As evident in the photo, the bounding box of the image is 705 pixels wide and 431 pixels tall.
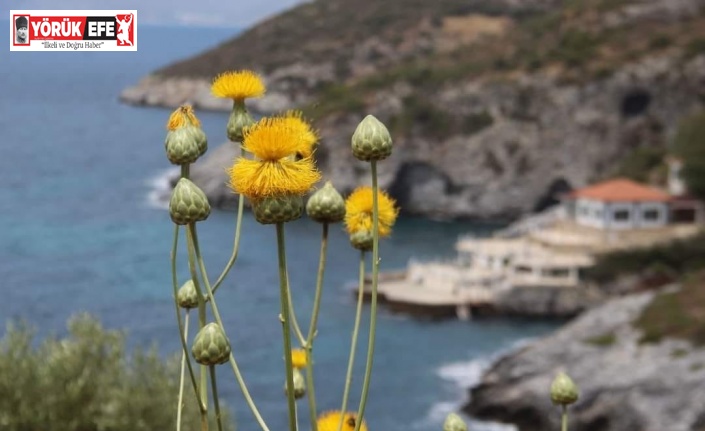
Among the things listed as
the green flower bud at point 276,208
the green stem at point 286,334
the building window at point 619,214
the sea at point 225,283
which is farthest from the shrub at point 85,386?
the building window at point 619,214

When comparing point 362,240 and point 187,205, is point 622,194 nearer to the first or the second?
point 362,240

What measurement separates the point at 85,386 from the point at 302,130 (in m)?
16.0

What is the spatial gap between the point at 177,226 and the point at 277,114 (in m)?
0.50

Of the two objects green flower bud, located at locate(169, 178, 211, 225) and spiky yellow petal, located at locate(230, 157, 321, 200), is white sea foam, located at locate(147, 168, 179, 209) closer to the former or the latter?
green flower bud, located at locate(169, 178, 211, 225)

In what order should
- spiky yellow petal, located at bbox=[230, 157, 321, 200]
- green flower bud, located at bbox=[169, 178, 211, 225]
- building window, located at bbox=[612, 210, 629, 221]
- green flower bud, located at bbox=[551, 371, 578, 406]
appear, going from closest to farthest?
1. spiky yellow petal, located at bbox=[230, 157, 321, 200]
2. green flower bud, located at bbox=[169, 178, 211, 225]
3. green flower bud, located at bbox=[551, 371, 578, 406]
4. building window, located at bbox=[612, 210, 629, 221]

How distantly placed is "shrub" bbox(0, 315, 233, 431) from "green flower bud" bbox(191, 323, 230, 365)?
1394 cm

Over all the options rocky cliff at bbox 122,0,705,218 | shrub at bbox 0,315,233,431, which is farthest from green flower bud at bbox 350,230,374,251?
rocky cliff at bbox 122,0,705,218

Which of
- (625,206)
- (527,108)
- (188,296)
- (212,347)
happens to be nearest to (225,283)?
(625,206)

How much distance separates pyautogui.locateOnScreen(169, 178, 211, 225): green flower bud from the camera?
3.52 meters

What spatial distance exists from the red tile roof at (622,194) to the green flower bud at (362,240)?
2736 inches

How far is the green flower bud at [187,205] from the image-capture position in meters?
3.52

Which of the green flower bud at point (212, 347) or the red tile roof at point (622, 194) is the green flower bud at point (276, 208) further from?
the red tile roof at point (622, 194)

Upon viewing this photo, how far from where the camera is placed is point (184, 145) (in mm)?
3754

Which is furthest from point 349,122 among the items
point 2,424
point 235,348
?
point 2,424
